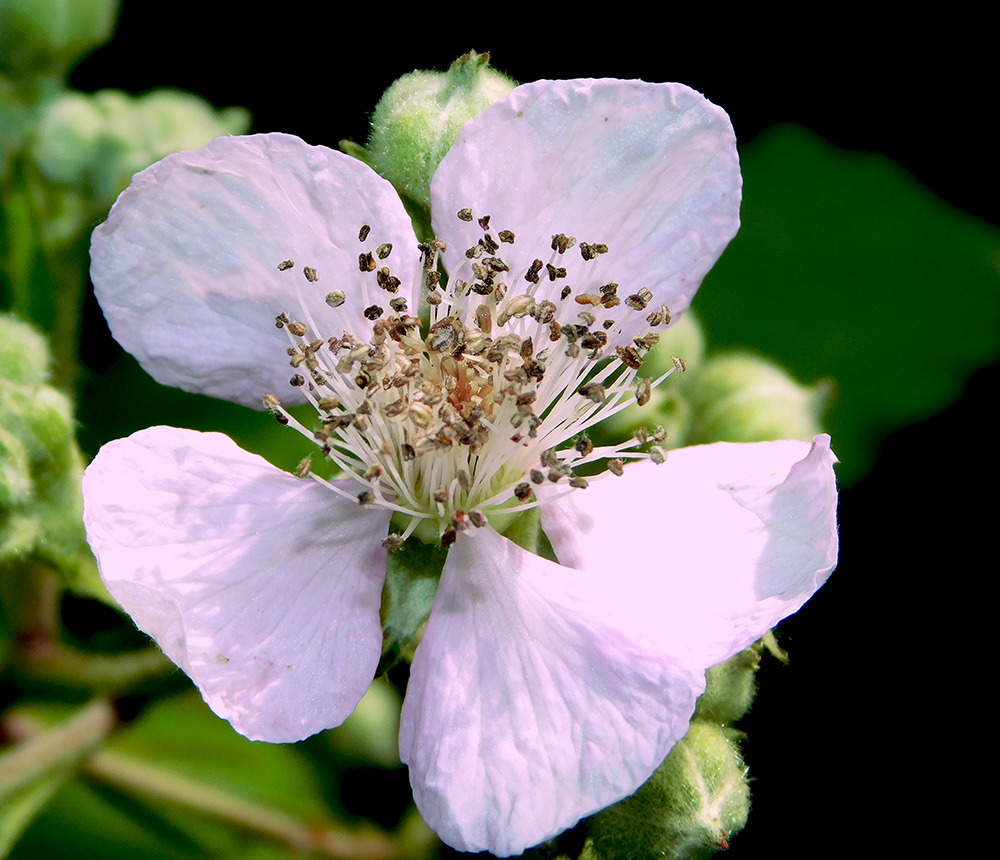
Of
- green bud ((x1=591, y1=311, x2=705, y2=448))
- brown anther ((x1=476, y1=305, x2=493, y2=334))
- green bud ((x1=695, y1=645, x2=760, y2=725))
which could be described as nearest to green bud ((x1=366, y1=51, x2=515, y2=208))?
brown anther ((x1=476, y1=305, x2=493, y2=334))

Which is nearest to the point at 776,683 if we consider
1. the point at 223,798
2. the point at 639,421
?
the point at 639,421

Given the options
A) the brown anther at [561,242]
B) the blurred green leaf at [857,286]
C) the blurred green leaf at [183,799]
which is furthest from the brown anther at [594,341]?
the blurred green leaf at [857,286]

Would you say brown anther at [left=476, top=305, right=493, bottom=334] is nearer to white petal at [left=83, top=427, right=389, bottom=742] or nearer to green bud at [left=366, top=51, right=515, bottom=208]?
green bud at [left=366, top=51, right=515, bottom=208]

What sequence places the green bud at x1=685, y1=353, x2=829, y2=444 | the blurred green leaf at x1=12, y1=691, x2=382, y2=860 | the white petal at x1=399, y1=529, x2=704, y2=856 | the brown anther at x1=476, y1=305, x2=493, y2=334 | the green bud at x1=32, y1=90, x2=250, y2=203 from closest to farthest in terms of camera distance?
the white petal at x1=399, y1=529, x2=704, y2=856 < the brown anther at x1=476, y1=305, x2=493, y2=334 < the green bud at x1=685, y1=353, x2=829, y2=444 < the green bud at x1=32, y1=90, x2=250, y2=203 < the blurred green leaf at x1=12, y1=691, x2=382, y2=860

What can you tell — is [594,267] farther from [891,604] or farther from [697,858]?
[891,604]

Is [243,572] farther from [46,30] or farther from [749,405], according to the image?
[46,30]

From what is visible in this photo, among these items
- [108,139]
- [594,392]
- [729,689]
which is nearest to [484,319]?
[594,392]

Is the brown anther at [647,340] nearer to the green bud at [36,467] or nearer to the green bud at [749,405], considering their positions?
the green bud at [749,405]
